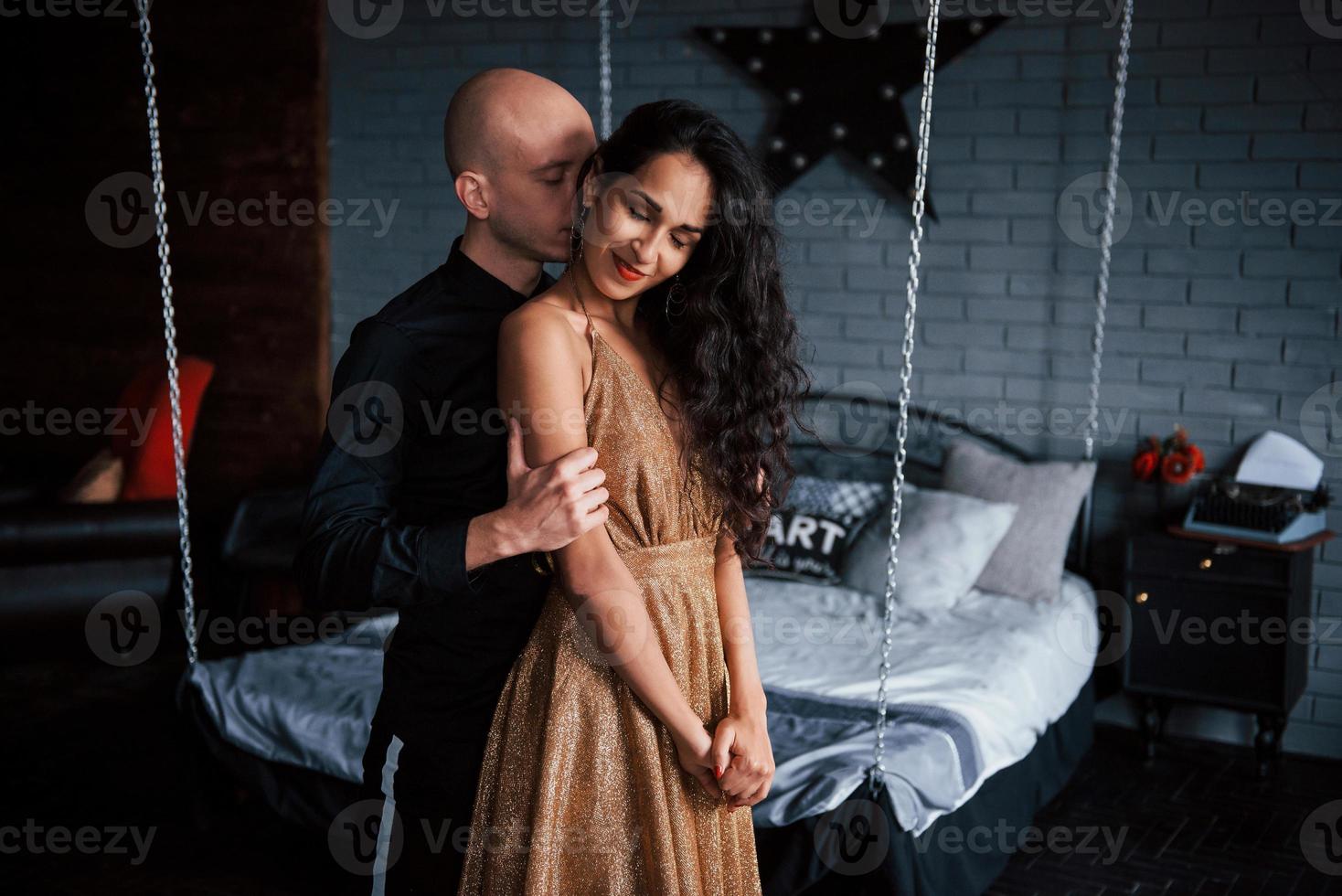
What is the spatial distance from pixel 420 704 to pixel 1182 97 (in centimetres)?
370

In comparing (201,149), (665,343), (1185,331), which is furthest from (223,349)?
(665,343)

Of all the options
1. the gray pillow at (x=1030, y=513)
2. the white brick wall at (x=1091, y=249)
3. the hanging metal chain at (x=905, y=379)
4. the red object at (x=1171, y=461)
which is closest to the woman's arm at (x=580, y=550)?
the hanging metal chain at (x=905, y=379)

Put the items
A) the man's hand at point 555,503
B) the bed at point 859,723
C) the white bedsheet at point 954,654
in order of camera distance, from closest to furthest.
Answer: the man's hand at point 555,503
the bed at point 859,723
the white bedsheet at point 954,654

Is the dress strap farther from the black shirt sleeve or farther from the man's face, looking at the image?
the black shirt sleeve

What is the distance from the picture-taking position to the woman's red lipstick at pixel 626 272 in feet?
5.20

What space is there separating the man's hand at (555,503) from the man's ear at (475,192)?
39 centimetres

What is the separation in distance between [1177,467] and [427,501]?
3.25 meters

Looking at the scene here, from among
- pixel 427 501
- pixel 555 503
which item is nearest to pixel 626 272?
pixel 555 503

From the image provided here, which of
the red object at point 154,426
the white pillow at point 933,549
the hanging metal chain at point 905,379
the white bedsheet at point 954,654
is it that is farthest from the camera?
the red object at point 154,426

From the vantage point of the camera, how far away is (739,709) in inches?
68.4

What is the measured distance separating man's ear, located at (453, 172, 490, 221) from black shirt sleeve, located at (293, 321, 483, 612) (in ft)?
0.69

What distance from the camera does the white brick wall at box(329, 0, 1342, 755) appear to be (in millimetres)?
4145

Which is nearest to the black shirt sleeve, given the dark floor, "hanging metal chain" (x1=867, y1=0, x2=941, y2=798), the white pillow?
"hanging metal chain" (x1=867, y1=0, x2=941, y2=798)

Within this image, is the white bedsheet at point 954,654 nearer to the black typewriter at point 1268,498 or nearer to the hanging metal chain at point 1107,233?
the black typewriter at point 1268,498
